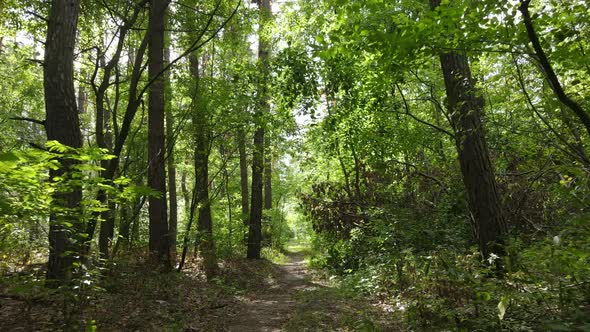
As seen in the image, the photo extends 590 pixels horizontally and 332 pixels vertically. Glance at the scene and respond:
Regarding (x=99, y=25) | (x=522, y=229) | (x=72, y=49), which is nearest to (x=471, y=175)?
(x=522, y=229)

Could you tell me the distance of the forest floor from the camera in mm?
5047

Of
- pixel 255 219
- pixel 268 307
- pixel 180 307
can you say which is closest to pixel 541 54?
pixel 180 307

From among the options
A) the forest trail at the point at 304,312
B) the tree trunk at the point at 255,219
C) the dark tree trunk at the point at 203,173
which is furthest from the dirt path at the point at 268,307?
the tree trunk at the point at 255,219

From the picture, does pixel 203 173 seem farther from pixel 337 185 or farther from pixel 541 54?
pixel 541 54

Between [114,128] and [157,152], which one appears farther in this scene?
[157,152]

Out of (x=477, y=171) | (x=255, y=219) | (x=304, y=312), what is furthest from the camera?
(x=255, y=219)

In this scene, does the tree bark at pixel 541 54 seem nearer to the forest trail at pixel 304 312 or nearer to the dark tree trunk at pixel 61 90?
the forest trail at pixel 304 312

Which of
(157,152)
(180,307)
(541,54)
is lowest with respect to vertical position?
(180,307)

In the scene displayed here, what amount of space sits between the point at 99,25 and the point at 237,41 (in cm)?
378

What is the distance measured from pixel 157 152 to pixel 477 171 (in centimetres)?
760

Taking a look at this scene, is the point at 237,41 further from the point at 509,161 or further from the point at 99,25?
the point at 509,161

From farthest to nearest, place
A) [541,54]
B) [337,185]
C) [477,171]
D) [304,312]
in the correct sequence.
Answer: [337,185]
[304,312]
[477,171]
[541,54]

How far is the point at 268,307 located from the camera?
8727 mm

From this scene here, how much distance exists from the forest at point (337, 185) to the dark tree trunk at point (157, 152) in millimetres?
53
